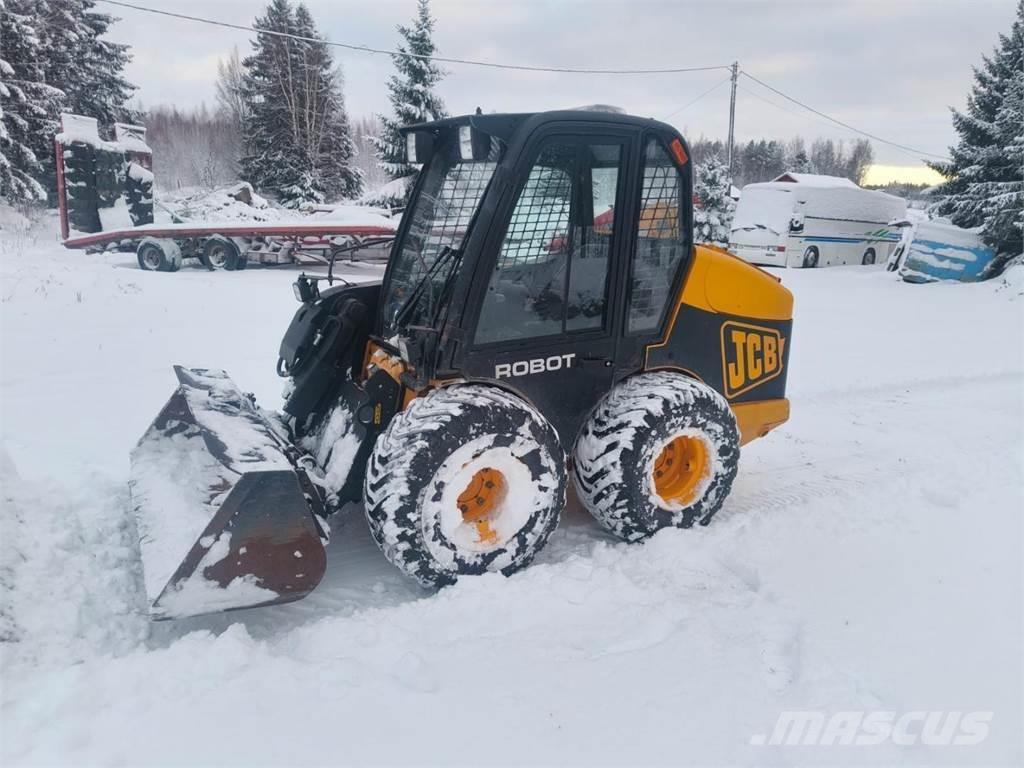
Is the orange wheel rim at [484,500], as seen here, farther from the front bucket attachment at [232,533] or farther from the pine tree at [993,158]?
the pine tree at [993,158]

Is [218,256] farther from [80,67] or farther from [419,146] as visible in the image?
[80,67]

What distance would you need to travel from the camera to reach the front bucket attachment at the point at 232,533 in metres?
2.92

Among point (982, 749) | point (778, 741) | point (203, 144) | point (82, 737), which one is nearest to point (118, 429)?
point (82, 737)

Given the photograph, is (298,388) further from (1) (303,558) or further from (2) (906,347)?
(2) (906,347)

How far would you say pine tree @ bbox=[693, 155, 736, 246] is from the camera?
24547 millimetres

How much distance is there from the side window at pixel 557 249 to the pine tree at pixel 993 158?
16070 mm

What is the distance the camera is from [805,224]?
73.3 feet

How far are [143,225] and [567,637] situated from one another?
789 inches

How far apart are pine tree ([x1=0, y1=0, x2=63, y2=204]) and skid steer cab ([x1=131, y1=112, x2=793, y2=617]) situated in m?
25.2

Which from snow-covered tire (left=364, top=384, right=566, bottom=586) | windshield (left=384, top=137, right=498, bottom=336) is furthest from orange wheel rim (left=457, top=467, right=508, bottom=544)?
windshield (left=384, top=137, right=498, bottom=336)

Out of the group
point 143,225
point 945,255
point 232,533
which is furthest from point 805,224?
point 232,533

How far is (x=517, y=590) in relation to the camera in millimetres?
3457

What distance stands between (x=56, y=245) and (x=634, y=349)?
20856mm

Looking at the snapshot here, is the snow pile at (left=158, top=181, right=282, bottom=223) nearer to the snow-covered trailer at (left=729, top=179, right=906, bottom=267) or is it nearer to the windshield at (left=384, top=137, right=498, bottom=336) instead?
the snow-covered trailer at (left=729, top=179, right=906, bottom=267)
